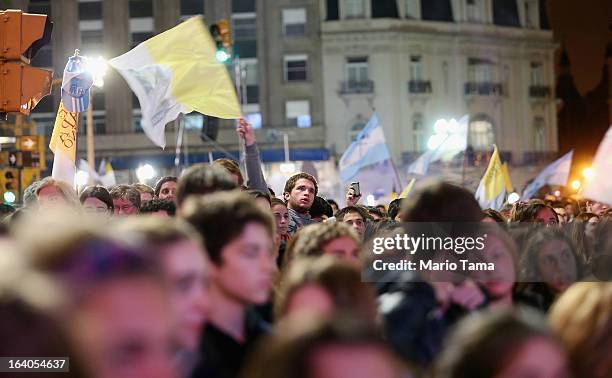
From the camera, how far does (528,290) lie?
19.7ft

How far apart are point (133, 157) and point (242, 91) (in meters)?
6.71

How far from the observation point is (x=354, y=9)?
194 ft

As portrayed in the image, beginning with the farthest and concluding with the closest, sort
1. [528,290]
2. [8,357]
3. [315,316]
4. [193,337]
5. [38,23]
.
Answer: [38,23] → [528,290] → [193,337] → [315,316] → [8,357]

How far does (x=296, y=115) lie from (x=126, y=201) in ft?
159

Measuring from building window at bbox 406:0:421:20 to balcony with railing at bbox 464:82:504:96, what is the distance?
4.76m

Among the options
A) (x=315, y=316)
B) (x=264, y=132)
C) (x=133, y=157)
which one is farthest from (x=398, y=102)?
(x=315, y=316)

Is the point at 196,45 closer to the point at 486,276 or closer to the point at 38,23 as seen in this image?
the point at 38,23

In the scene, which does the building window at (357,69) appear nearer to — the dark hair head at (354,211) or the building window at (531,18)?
the building window at (531,18)

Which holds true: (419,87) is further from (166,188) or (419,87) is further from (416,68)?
(166,188)

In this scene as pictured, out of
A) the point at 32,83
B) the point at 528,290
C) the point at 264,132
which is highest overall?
the point at 264,132

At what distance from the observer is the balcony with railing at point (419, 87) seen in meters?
59.0

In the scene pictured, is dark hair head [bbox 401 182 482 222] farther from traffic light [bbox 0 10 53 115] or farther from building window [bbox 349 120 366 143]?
Answer: building window [bbox 349 120 366 143]

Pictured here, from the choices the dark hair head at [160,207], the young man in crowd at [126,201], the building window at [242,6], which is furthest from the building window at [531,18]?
the dark hair head at [160,207]

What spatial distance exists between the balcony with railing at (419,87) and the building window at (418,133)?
1.25 meters
